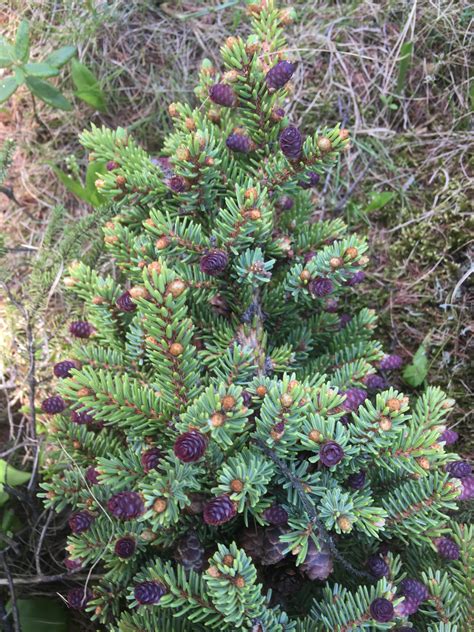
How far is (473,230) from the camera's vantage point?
2.22 metres

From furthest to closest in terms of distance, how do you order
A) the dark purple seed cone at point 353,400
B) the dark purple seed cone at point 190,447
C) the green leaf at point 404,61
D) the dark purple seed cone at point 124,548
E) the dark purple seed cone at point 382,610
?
the green leaf at point 404,61, the dark purple seed cone at point 353,400, the dark purple seed cone at point 124,548, the dark purple seed cone at point 382,610, the dark purple seed cone at point 190,447

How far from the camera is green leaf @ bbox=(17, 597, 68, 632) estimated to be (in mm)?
1840

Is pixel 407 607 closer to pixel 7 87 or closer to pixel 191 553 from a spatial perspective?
pixel 191 553

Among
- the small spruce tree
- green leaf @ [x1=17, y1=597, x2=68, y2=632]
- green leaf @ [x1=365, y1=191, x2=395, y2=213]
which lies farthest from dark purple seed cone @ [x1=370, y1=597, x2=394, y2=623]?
green leaf @ [x1=365, y1=191, x2=395, y2=213]

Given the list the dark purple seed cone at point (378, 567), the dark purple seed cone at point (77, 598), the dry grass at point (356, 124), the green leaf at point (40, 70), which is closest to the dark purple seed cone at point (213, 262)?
the dark purple seed cone at point (378, 567)

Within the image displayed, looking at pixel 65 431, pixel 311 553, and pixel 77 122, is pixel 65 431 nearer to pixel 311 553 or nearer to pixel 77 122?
pixel 311 553

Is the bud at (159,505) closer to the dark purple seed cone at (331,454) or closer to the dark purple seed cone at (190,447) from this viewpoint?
the dark purple seed cone at (190,447)

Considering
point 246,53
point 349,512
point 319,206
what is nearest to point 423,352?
point 319,206

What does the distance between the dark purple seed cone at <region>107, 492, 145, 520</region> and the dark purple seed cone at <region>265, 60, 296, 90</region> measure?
1102 mm

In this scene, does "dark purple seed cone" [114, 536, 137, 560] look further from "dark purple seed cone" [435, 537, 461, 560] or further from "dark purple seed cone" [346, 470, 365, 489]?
"dark purple seed cone" [435, 537, 461, 560]

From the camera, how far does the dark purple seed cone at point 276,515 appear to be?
4.16ft

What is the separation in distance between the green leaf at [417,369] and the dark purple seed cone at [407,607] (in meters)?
0.99

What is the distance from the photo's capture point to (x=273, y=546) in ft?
4.28

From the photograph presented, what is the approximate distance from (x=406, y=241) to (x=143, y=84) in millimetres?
1545
